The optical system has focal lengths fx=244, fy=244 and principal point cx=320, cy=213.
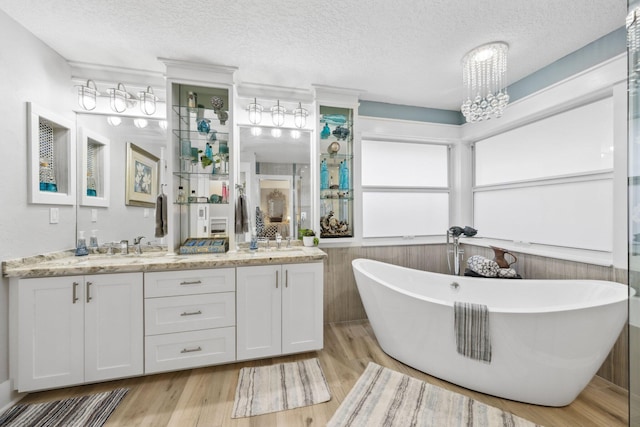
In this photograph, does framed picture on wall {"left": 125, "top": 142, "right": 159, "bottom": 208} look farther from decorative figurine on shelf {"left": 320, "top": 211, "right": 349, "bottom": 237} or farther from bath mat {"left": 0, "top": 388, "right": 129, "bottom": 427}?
decorative figurine on shelf {"left": 320, "top": 211, "right": 349, "bottom": 237}

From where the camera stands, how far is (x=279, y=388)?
1766mm

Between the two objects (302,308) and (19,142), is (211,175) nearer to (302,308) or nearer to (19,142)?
(19,142)

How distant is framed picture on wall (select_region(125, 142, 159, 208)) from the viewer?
2.25 m

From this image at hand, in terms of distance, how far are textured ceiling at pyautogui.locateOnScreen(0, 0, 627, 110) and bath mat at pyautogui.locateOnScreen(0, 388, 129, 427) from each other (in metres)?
2.55

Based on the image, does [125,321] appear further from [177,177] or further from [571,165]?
[571,165]

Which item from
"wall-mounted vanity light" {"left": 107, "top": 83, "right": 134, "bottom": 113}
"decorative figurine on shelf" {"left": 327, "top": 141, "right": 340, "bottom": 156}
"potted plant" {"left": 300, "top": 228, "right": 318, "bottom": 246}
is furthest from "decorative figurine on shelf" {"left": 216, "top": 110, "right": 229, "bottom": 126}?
"potted plant" {"left": 300, "top": 228, "right": 318, "bottom": 246}

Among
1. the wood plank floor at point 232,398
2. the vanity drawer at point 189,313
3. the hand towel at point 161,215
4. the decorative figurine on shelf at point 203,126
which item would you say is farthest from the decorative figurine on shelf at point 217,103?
the wood plank floor at point 232,398

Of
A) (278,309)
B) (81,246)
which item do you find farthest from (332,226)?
(81,246)

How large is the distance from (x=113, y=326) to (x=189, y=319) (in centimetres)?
49

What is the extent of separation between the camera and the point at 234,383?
1.84 m

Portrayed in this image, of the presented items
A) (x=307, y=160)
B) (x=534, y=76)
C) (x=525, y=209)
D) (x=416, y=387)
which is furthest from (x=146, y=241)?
(x=534, y=76)

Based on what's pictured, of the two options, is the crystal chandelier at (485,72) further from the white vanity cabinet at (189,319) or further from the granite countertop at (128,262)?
the white vanity cabinet at (189,319)

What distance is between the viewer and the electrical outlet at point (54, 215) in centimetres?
189

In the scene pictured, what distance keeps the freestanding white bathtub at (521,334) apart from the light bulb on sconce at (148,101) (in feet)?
8.08
